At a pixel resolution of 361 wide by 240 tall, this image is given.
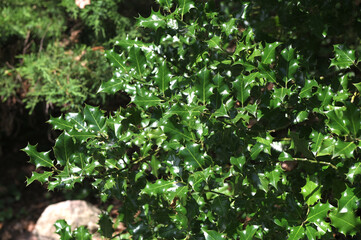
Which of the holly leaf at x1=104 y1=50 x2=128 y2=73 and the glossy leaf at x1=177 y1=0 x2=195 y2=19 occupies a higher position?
the glossy leaf at x1=177 y1=0 x2=195 y2=19

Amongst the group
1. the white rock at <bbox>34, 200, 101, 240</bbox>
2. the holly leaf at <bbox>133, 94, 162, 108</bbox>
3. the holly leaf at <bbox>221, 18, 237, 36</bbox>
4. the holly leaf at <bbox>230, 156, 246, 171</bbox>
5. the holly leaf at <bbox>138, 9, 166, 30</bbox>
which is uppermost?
the holly leaf at <bbox>138, 9, 166, 30</bbox>

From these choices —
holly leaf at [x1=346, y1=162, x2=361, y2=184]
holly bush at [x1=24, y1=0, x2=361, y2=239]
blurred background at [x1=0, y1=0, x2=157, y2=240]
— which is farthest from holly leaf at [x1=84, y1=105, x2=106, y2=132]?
blurred background at [x1=0, y1=0, x2=157, y2=240]

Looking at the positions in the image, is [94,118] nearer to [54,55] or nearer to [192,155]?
[192,155]

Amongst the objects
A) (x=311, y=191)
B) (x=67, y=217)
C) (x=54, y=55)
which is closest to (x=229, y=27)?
(x=311, y=191)

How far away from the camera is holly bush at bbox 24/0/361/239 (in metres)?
1.39

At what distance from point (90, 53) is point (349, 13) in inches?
82.8

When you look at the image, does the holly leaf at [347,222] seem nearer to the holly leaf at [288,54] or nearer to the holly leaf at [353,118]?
the holly leaf at [353,118]

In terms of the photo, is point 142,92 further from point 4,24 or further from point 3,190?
point 3,190

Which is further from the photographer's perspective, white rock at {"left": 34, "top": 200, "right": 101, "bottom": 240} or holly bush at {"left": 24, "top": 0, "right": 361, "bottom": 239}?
white rock at {"left": 34, "top": 200, "right": 101, "bottom": 240}

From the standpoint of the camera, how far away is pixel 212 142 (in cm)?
150

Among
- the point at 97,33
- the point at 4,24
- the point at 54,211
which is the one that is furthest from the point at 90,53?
the point at 54,211

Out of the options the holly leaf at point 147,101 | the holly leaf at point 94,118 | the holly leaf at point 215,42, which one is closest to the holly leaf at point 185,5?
the holly leaf at point 215,42

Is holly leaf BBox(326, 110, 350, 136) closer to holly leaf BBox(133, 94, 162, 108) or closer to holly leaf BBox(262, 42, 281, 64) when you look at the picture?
holly leaf BBox(262, 42, 281, 64)

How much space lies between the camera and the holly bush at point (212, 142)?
54.6 inches
